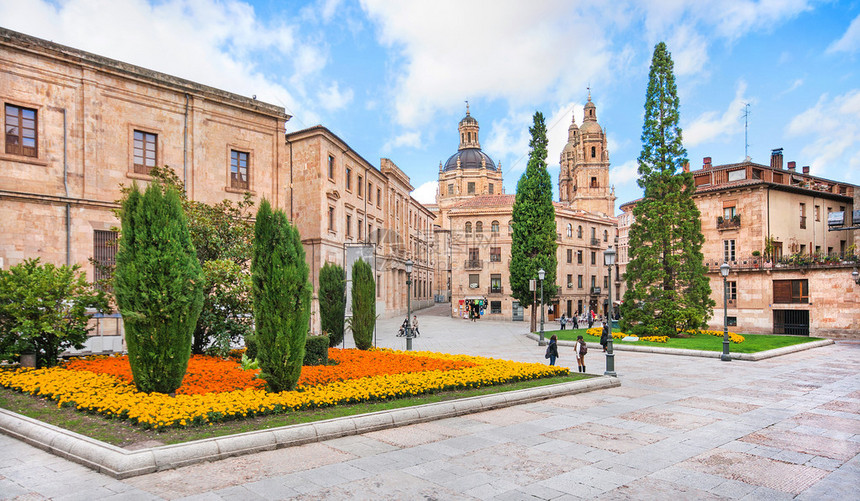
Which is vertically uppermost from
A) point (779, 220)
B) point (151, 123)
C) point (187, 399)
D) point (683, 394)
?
point (151, 123)

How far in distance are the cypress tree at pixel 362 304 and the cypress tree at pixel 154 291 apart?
916 cm

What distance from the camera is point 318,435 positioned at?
367 inches

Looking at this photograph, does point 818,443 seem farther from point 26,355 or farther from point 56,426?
point 26,355

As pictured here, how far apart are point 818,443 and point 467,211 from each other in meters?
47.9

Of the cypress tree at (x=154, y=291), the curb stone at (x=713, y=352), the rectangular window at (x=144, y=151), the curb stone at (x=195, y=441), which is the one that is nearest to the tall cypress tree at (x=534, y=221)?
the curb stone at (x=713, y=352)

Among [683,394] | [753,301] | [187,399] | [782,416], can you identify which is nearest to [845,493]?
[782,416]

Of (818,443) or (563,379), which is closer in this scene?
(818,443)

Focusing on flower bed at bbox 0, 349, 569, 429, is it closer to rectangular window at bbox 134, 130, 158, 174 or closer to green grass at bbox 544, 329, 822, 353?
green grass at bbox 544, 329, 822, 353

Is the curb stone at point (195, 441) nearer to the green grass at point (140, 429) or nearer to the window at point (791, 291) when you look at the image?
the green grass at point (140, 429)

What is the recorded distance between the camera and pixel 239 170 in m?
28.6

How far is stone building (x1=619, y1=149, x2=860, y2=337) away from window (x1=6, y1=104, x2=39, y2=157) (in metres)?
43.3

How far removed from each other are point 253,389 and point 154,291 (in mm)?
2881

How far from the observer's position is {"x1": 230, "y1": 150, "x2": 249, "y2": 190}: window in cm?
2827

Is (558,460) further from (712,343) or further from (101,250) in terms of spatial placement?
(101,250)
